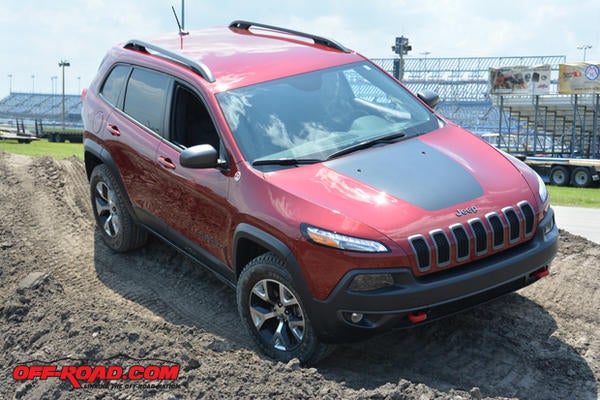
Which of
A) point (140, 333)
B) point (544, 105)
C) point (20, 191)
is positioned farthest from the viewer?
point (544, 105)

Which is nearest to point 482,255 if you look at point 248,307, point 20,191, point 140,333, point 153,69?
point 248,307

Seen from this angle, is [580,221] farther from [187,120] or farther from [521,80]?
[521,80]

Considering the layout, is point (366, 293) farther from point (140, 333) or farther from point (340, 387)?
point (140, 333)

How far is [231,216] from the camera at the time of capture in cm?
507

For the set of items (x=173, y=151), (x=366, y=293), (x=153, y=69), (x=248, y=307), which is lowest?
(x=248, y=307)

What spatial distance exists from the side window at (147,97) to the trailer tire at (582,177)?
26.2 m

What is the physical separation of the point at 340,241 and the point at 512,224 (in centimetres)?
124

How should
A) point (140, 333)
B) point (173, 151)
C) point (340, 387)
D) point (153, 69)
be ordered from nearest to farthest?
point (340, 387)
point (140, 333)
point (173, 151)
point (153, 69)

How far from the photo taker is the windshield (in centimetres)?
516

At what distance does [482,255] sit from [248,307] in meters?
1.69

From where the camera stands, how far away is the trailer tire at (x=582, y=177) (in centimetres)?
2912

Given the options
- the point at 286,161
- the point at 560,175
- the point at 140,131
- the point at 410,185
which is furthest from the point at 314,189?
the point at 560,175

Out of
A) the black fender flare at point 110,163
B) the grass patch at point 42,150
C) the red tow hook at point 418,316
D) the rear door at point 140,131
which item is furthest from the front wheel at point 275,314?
the grass patch at point 42,150

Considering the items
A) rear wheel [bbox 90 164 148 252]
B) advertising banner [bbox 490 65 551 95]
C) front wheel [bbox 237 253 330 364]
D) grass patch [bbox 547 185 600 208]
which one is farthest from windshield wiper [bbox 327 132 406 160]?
advertising banner [bbox 490 65 551 95]
